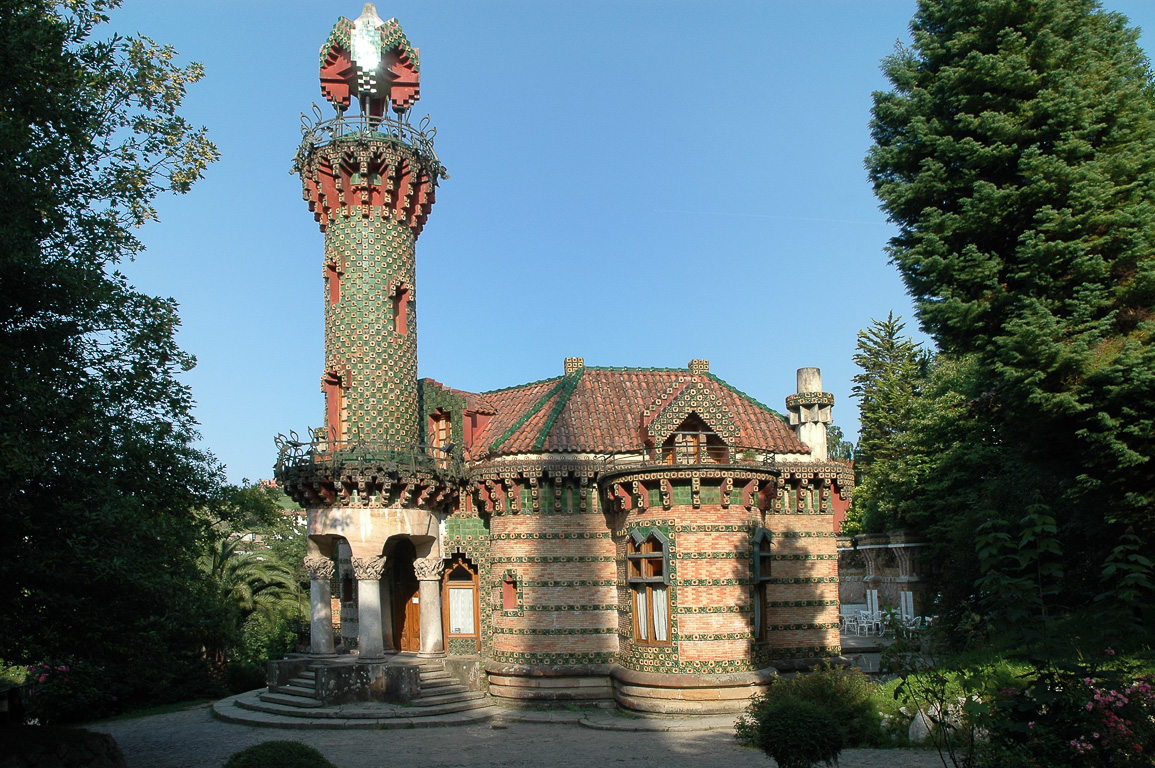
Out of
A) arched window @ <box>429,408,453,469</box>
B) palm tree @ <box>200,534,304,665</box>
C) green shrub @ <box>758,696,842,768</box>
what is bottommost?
green shrub @ <box>758,696,842,768</box>

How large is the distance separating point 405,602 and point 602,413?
808 centimetres

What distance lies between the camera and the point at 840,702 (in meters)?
17.0

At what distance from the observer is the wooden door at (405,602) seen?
2562 centimetres

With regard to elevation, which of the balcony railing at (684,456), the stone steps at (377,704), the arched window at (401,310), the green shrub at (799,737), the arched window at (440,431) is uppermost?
the arched window at (401,310)

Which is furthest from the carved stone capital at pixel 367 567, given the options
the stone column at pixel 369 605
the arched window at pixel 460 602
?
the arched window at pixel 460 602

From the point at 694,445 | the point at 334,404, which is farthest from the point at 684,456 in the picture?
the point at 334,404

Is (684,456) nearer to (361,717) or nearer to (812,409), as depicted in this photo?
(812,409)

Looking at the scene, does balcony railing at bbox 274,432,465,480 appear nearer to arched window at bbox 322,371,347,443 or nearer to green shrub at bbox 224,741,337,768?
arched window at bbox 322,371,347,443

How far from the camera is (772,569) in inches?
903

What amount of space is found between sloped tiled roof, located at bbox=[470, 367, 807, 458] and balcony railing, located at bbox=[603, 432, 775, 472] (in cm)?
32

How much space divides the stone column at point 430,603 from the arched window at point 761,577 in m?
8.26

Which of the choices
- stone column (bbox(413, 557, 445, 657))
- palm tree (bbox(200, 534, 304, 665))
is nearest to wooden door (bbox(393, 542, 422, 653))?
stone column (bbox(413, 557, 445, 657))

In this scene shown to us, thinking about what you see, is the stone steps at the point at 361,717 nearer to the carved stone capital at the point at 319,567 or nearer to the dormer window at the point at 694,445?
the carved stone capital at the point at 319,567

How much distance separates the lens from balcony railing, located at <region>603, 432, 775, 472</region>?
21.3 meters
